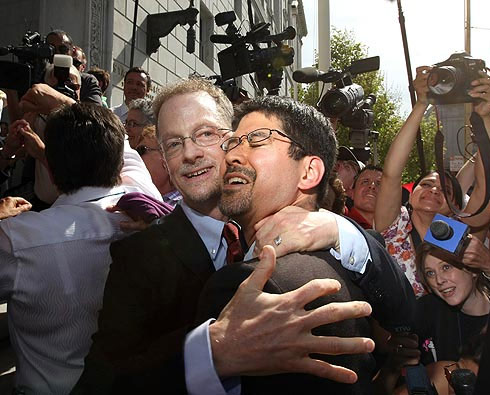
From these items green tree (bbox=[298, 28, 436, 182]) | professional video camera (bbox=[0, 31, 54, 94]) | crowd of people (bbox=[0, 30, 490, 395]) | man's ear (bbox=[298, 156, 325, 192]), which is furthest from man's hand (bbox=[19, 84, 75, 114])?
green tree (bbox=[298, 28, 436, 182])

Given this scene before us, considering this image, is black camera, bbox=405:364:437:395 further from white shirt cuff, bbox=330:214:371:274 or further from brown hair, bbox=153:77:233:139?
brown hair, bbox=153:77:233:139

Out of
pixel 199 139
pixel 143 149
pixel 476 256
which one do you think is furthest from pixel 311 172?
pixel 143 149

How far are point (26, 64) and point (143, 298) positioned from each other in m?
2.01

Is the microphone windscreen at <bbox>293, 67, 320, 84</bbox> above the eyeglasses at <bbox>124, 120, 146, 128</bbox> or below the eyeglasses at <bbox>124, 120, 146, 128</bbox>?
above

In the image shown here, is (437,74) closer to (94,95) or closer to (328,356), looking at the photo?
(328,356)

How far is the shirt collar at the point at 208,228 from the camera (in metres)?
1.75

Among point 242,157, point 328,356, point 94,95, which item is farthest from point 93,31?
point 328,356

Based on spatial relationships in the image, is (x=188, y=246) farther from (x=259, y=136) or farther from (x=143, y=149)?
(x=143, y=149)

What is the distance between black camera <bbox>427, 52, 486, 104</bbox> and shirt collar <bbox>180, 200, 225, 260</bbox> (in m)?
1.31

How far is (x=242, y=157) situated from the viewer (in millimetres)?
1489

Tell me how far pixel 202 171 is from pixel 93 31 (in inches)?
270

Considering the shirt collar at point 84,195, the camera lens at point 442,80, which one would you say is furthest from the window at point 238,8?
the shirt collar at point 84,195

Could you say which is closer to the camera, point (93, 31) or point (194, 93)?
point (194, 93)

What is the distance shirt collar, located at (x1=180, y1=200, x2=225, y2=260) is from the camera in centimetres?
175
